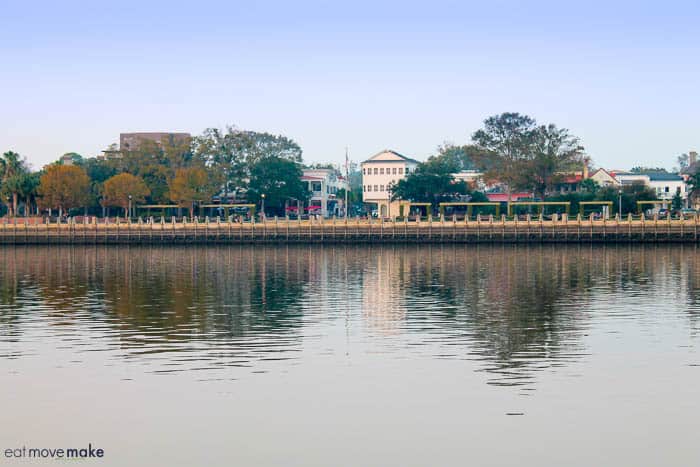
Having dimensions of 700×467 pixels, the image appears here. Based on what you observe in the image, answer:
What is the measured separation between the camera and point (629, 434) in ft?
73.7

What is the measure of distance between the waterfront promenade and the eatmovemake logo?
293 feet

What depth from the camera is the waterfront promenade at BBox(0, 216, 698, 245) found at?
10719 cm

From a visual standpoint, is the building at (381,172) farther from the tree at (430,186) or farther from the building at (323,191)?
the tree at (430,186)

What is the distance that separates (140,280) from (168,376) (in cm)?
3575

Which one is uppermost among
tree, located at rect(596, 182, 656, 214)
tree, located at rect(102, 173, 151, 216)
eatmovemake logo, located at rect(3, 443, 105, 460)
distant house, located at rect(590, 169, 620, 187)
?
distant house, located at rect(590, 169, 620, 187)

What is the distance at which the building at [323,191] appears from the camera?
174 metres

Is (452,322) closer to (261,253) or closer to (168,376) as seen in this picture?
(168,376)

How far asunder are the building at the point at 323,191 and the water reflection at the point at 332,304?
84.9 m

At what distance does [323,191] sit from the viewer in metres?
178

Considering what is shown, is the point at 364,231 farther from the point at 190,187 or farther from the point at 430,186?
the point at 190,187

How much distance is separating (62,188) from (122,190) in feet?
26.7

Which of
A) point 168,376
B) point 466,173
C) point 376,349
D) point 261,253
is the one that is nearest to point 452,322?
point 376,349

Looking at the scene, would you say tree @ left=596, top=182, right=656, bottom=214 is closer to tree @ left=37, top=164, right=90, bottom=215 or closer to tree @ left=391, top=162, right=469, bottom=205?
tree @ left=391, top=162, right=469, bottom=205

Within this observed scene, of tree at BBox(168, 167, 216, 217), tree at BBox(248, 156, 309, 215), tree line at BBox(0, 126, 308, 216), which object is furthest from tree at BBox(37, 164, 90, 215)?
tree at BBox(248, 156, 309, 215)
